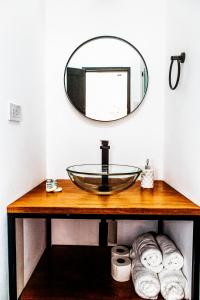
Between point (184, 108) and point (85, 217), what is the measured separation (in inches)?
30.8

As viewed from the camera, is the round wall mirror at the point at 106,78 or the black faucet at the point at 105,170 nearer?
the black faucet at the point at 105,170

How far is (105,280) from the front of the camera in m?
1.36

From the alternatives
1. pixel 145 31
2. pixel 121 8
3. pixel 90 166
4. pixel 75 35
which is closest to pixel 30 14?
pixel 75 35

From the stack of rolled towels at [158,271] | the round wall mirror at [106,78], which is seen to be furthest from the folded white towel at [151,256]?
the round wall mirror at [106,78]

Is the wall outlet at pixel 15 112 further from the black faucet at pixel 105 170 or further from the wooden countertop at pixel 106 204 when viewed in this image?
the black faucet at pixel 105 170

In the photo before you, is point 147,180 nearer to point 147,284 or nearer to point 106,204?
point 106,204

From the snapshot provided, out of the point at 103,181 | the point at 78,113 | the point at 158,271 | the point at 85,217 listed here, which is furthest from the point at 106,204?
the point at 78,113

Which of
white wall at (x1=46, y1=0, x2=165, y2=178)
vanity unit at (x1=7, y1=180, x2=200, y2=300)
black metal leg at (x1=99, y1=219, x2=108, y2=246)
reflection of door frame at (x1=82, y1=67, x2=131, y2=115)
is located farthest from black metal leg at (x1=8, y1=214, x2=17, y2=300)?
reflection of door frame at (x1=82, y1=67, x2=131, y2=115)

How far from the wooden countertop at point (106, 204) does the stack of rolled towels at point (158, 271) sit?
32cm

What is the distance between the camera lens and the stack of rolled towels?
46.9 inches

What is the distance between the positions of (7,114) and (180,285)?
1.21m

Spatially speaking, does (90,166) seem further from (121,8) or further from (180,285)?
(121,8)

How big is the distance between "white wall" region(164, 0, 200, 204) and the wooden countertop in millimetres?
101

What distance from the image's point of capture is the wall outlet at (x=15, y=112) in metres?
1.11
